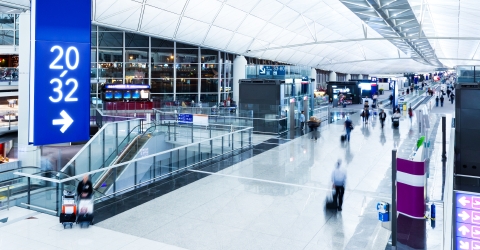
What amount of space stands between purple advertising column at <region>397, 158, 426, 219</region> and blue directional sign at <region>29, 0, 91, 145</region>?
21.0ft

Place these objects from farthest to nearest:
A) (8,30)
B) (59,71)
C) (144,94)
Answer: (144,94), (8,30), (59,71)

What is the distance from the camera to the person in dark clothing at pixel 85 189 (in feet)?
30.6

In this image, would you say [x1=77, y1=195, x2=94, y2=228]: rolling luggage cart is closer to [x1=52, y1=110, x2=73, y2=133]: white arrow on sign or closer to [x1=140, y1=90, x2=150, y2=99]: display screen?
[x1=52, y1=110, x2=73, y2=133]: white arrow on sign

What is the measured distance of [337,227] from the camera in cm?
910

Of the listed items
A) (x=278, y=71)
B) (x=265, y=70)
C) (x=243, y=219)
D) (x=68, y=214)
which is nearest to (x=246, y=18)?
(x=265, y=70)

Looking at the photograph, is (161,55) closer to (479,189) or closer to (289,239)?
(479,189)

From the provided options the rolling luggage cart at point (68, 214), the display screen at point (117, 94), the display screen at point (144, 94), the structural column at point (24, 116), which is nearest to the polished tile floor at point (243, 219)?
the rolling luggage cart at point (68, 214)

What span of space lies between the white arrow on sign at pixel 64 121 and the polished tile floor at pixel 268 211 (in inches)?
143

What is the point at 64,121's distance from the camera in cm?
548

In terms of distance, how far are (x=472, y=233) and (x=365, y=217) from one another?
87.3 inches

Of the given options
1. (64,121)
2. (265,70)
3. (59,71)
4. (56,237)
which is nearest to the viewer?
(59,71)

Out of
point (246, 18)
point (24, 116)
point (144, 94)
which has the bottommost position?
point (24, 116)

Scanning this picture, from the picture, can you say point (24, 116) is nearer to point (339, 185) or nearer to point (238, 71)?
point (339, 185)

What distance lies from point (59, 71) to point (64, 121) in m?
0.65
